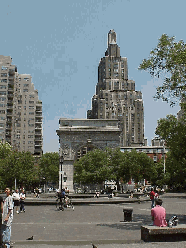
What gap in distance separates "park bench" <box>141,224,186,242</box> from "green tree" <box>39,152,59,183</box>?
301 feet

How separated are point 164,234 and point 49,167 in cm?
9262

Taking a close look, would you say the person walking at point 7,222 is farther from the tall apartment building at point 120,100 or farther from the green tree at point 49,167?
the tall apartment building at point 120,100

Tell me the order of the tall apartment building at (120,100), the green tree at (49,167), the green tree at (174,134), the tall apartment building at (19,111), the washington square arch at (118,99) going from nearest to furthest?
1. the green tree at (174,134)
2. the green tree at (49,167)
3. the tall apartment building at (19,111)
4. the washington square arch at (118,99)
5. the tall apartment building at (120,100)

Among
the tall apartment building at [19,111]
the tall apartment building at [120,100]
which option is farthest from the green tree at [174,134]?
the tall apartment building at [120,100]

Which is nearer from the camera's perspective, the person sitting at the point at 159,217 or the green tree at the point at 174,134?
the person sitting at the point at 159,217

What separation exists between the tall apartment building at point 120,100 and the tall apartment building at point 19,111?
37.1m

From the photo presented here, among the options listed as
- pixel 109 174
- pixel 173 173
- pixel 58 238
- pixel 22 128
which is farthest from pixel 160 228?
pixel 22 128

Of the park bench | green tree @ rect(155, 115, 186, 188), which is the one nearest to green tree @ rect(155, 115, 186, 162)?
green tree @ rect(155, 115, 186, 188)

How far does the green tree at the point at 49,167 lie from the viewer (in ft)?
338

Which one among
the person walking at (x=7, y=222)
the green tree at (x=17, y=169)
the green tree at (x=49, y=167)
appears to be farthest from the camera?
the green tree at (x=49, y=167)

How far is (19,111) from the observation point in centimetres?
11594

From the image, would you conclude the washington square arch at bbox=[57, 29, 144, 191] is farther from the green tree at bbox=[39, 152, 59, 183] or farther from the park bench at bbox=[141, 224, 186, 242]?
the park bench at bbox=[141, 224, 186, 242]

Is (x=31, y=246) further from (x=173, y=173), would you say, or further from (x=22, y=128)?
(x=22, y=128)

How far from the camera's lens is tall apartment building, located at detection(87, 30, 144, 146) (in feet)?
491
